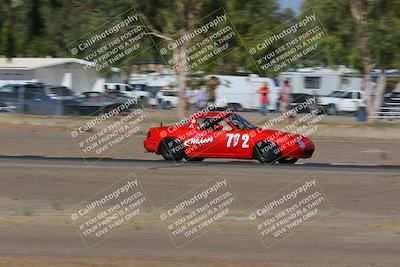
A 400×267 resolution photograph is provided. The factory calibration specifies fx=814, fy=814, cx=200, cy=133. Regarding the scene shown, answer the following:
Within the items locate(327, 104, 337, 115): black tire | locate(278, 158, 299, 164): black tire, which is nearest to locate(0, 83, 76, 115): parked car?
locate(278, 158, 299, 164): black tire

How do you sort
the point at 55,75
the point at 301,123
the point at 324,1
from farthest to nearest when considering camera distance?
the point at 55,75 < the point at 324,1 < the point at 301,123

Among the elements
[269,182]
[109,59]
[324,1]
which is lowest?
[109,59]

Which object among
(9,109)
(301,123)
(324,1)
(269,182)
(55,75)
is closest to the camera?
(269,182)

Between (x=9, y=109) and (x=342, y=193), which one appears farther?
(x=9, y=109)

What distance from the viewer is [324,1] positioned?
3384cm

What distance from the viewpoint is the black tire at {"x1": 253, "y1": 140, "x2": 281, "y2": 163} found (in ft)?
59.4

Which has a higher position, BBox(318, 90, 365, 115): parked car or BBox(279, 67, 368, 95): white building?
BBox(318, 90, 365, 115): parked car

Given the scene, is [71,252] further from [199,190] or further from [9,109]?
[9,109]

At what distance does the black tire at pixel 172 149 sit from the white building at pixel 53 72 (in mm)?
32587

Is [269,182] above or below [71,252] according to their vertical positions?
below

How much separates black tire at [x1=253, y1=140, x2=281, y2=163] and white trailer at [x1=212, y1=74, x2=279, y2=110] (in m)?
20.5

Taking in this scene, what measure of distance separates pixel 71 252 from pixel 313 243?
292 cm

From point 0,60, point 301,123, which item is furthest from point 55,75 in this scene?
point 301,123

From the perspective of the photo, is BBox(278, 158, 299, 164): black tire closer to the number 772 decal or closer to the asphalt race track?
the asphalt race track
